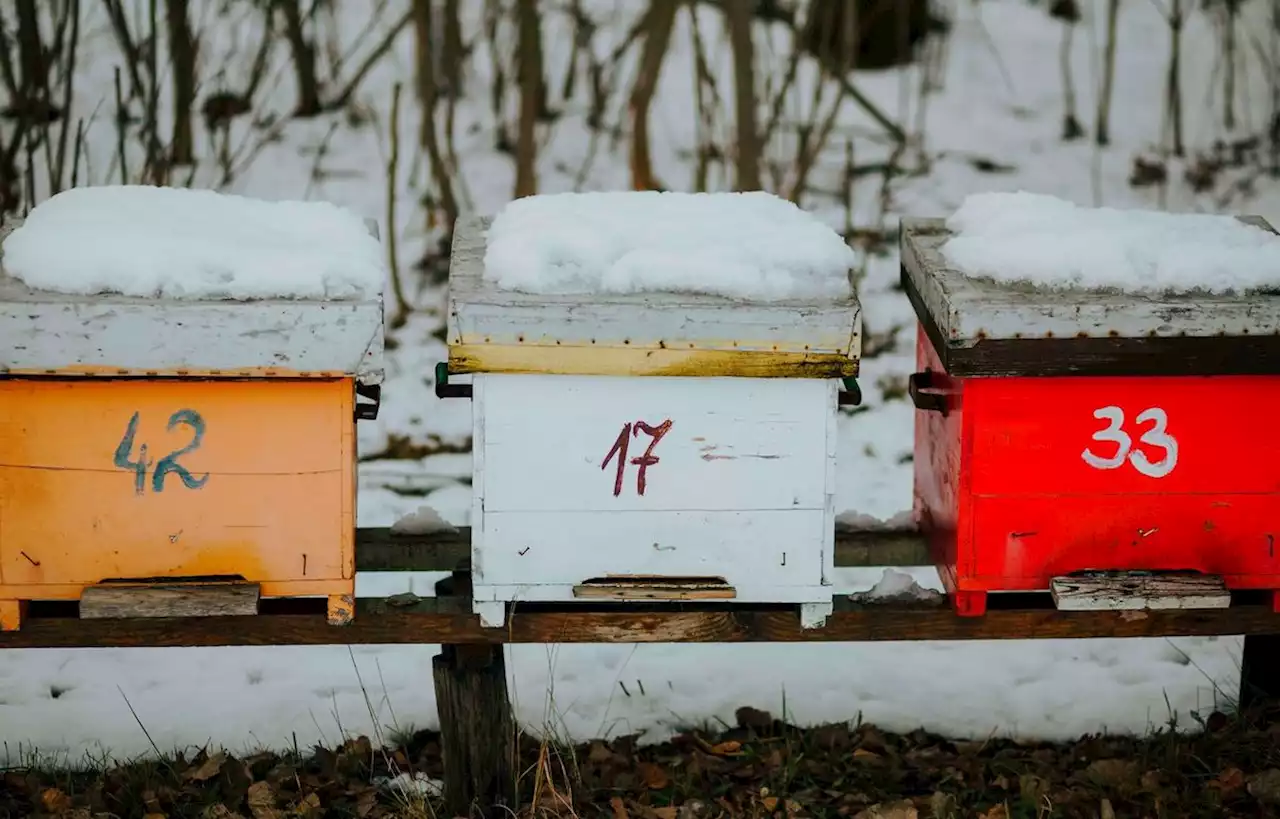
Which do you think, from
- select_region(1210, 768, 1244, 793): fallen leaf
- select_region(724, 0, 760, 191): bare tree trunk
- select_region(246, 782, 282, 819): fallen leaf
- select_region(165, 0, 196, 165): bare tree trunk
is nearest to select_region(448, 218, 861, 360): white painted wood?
select_region(246, 782, 282, 819): fallen leaf

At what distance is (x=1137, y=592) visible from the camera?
2.82 m

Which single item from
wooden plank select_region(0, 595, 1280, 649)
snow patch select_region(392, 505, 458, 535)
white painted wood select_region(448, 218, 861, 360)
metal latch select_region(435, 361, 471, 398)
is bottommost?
wooden plank select_region(0, 595, 1280, 649)

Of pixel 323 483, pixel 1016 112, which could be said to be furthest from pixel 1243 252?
pixel 1016 112

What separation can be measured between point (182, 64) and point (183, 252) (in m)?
2.95

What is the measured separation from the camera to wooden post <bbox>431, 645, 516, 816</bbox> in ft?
10.0

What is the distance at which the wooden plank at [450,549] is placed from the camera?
3.27m

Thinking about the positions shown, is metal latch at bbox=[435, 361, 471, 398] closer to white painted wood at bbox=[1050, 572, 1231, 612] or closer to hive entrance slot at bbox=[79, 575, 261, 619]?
hive entrance slot at bbox=[79, 575, 261, 619]

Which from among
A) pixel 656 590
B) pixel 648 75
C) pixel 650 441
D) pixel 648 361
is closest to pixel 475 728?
pixel 656 590

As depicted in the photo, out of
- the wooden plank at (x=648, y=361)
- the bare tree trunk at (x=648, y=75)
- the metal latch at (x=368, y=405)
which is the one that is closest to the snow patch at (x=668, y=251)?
the wooden plank at (x=648, y=361)

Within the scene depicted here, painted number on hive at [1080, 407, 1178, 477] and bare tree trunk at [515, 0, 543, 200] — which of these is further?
bare tree trunk at [515, 0, 543, 200]

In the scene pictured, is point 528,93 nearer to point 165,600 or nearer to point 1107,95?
point 1107,95

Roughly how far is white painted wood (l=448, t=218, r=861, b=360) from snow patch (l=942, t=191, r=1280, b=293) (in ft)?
1.24

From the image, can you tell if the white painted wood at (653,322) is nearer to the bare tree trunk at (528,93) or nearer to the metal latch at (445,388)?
the metal latch at (445,388)

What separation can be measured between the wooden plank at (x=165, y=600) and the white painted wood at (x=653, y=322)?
0.61 m
